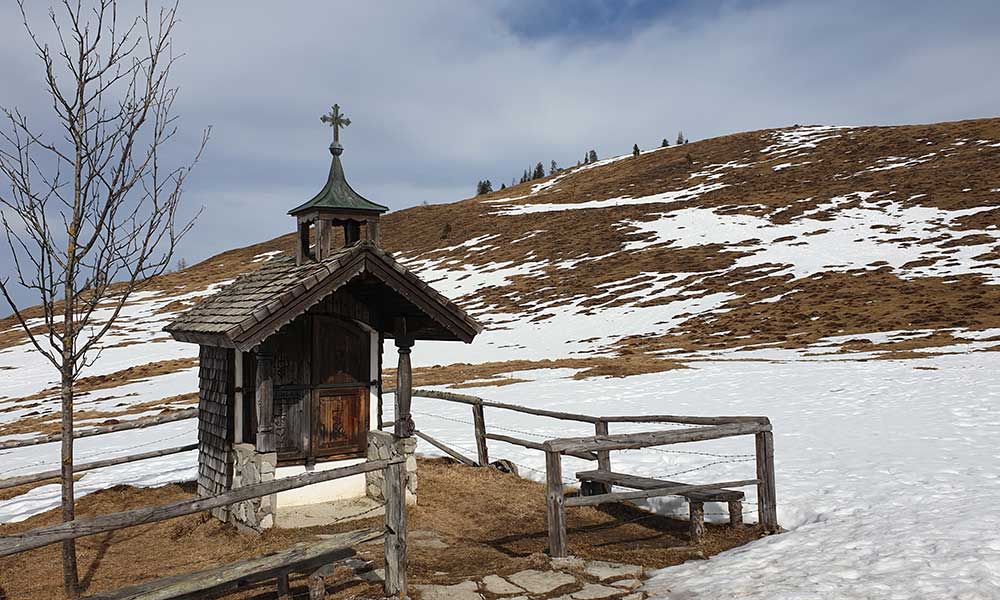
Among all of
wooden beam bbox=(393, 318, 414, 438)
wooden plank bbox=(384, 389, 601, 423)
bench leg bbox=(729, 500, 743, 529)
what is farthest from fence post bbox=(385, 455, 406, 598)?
wooden plank bbox=(384, 389, 601, 423)

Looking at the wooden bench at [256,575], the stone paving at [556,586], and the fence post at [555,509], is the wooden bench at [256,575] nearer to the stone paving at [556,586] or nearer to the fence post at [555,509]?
the stone paving at [556,586]

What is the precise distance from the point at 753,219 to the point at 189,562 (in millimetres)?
57315

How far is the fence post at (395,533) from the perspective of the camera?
7199 mm

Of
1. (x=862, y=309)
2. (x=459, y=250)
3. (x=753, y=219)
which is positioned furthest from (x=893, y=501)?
(x=459, y=250)

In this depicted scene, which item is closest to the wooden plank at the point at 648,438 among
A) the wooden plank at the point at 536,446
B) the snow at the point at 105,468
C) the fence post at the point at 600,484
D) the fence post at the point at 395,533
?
the wooden plank at the point at 536,446

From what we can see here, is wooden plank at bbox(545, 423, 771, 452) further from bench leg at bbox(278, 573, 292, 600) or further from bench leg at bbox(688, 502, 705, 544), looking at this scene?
bench leg at bbox(278, 573, 292, 600)

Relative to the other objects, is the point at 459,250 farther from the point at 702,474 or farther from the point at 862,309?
the point at 702,474

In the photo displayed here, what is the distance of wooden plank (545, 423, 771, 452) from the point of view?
839cm

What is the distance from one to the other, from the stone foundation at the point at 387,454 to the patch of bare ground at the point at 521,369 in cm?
1380

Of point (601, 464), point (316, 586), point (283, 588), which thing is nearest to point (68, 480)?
point (283, 588)

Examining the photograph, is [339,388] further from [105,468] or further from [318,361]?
[105,468]

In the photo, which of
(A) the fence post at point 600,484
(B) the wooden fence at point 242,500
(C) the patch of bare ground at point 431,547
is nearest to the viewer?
(B) the wooden fence at point 242,500

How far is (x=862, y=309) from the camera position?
3559 centimetres

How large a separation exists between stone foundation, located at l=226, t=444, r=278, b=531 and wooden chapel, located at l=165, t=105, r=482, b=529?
0.01 meters
